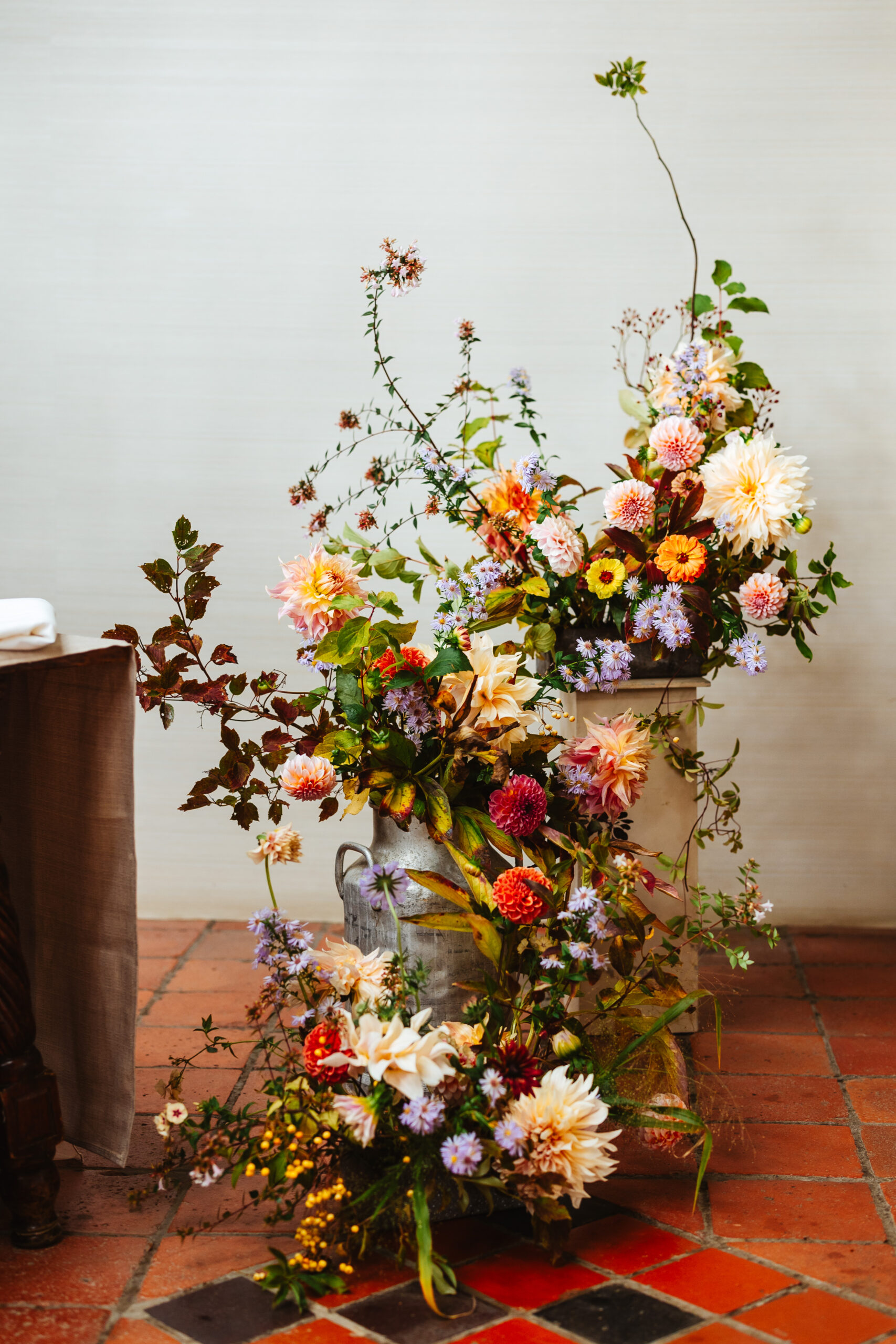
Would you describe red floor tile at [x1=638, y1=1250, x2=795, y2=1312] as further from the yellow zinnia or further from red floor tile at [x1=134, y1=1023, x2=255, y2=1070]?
the yellow zinnia

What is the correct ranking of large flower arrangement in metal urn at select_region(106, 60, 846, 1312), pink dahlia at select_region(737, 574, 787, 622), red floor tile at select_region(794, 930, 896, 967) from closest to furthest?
large flower arrangement in metal urn at select_region(106, 60, 846, 1312), pink dahlia at select_region(737, 574, 787, 622), red floor tile at select_region(794, 930, 896, 967)

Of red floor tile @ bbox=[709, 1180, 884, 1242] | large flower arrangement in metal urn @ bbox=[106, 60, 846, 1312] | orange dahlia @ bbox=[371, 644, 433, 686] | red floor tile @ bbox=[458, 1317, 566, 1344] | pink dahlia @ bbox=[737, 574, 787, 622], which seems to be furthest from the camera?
pink dahlia @ bbox=[737, 574, 787, 622]

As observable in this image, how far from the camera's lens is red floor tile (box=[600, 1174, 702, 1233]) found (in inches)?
57.8

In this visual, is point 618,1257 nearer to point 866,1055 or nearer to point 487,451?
point 866,1055

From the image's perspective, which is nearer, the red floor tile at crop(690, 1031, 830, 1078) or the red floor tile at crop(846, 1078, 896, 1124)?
the red floor tile at crop(846, 1078, 896, 1124)

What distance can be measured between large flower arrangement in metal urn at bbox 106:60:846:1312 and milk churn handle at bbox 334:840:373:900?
2 centimetres

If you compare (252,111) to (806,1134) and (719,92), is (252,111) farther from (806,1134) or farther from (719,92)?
(806,1134)

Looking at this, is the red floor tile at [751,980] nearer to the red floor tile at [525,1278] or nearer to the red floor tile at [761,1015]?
the red floor tile at [761,1015]

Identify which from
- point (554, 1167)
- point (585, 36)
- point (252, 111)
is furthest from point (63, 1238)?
point (585, 36)

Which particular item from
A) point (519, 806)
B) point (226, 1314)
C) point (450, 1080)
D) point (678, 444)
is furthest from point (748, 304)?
point (226, 1314)

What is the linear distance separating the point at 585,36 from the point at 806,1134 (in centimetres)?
222

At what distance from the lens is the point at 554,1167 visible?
1.28 m

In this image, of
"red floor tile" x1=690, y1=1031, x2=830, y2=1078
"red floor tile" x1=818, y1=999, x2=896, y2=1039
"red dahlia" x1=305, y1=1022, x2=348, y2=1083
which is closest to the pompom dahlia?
"red dahlia" x1=305, y1=1022, x2=348, y2=1083

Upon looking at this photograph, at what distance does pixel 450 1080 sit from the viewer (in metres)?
1.35
